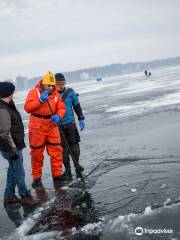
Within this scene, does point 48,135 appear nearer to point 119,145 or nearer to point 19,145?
point 19,145

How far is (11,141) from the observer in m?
5.51

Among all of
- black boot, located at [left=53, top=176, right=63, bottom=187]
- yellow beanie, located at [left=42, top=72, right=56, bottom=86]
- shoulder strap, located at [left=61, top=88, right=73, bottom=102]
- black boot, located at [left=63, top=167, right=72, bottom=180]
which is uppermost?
yellow beanie, located at [left=42, top=72, right=56, bottom=86]

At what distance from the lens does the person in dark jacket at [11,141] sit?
546 cm

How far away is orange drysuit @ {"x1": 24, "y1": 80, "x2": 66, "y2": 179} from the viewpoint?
6305mm

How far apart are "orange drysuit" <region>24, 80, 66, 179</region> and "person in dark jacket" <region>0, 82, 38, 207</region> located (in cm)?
59

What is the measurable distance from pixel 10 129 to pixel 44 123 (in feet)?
2.74

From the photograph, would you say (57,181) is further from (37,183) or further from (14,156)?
(14,156)

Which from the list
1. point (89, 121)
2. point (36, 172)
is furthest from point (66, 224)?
point (89, 121)

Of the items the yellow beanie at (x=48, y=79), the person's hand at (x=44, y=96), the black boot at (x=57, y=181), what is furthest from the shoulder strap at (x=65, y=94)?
the black boot at (x=57, y=181)

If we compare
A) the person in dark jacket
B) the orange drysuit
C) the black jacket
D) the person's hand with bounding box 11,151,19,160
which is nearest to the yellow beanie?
the orange drysuit

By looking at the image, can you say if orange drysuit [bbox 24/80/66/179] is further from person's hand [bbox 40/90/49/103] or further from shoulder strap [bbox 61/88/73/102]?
shoulder strap [bbox 61/88/73/102]

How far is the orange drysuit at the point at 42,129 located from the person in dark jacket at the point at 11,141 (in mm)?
594

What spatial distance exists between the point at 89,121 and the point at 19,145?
8328mm

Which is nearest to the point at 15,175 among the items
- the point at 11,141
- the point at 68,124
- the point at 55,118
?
the point at 11,141
